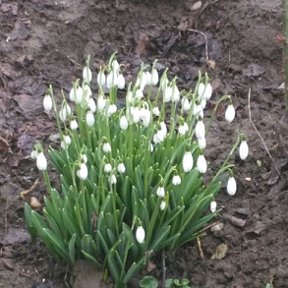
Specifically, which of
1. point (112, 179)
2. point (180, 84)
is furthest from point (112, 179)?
point (180, 84)

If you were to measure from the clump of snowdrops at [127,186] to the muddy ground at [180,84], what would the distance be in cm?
18

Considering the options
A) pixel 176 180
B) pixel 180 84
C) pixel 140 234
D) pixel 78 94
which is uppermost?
pixel 78 94

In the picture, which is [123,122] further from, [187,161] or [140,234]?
[140,234]

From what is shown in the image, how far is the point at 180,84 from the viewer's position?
4.09 meters

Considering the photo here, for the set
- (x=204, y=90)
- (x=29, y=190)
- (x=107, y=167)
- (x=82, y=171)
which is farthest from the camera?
(x=29, y=190)

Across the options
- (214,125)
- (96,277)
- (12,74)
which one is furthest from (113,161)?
(12,74)

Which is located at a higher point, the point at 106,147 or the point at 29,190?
the point at 106,147

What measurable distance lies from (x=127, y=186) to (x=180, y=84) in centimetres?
127

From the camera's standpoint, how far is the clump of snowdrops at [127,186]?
2.84m

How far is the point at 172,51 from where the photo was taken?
14.3 feet

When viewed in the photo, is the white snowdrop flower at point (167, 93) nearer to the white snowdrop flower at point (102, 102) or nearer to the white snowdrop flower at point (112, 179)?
the white snowdrop flower at point (102, 102)

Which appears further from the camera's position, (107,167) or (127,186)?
(127,186)

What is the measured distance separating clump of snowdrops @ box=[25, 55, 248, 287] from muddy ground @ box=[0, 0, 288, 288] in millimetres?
178

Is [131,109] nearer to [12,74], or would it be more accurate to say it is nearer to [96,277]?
A: [96,277]
